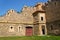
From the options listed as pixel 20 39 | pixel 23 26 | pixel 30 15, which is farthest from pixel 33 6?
pixel 20 39

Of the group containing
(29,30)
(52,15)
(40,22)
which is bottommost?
(29,30)

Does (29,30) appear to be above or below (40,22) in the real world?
below

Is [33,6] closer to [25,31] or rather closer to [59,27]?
[25,31]

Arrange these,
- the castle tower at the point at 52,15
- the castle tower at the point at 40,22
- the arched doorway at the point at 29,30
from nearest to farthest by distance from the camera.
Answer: the castle tower at the point at 52,15, the castle tower at the point at 40,22, the arched doorway at the point at 29,30

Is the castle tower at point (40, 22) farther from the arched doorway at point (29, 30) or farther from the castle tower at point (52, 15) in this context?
the arched doorway at point (29, 30)

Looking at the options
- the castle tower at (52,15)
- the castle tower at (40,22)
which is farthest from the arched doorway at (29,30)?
the castle tower at (52,15)

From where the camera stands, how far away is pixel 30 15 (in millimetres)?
33312

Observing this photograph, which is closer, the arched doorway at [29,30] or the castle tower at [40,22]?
the castle tower at [40,22]

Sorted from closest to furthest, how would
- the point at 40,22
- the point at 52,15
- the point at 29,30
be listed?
the point at 52,15 < the point at 40,22 < the point at 29,30

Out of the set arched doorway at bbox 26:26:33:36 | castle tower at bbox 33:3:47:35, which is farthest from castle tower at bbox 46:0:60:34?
arched doorway at bbox 26:26:33:36

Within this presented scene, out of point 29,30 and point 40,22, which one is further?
point 29,30

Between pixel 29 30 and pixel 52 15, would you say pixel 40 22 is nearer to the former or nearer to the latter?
pixel 52 15

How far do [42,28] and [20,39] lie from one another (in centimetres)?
1116

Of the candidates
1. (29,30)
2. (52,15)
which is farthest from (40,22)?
(29,30)
